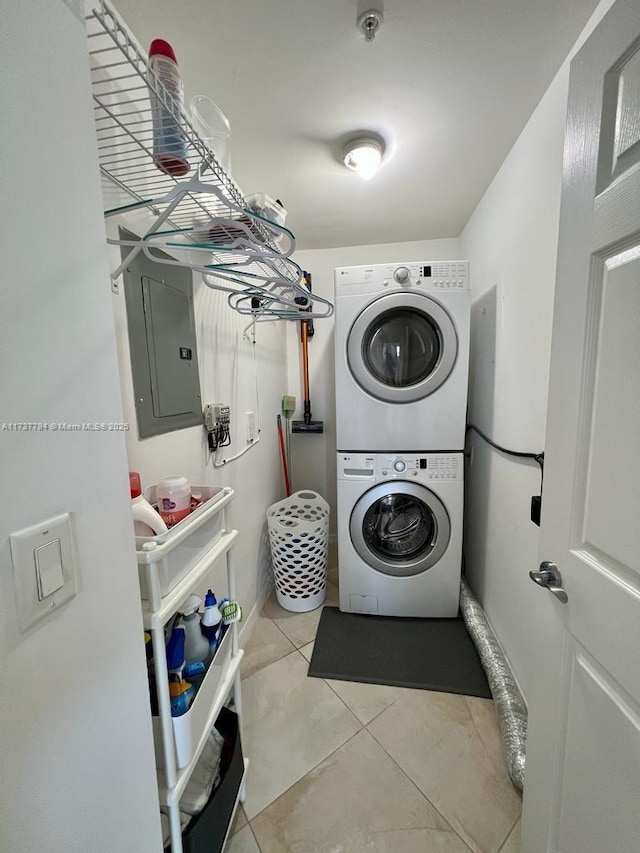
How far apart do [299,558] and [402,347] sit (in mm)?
1254

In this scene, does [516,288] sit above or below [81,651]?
above

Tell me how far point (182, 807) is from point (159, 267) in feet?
4.49

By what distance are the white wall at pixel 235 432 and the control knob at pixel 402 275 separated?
77 centimetres

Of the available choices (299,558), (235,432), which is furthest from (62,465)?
(299,558)

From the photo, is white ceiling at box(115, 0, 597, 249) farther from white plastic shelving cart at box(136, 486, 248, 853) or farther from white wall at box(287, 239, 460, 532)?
white plastic shelving cart at box(136, 486, 248, 853)

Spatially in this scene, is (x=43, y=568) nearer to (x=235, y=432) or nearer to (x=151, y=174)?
(x=151, y=174)

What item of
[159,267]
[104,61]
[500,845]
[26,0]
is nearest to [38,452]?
[26,0]

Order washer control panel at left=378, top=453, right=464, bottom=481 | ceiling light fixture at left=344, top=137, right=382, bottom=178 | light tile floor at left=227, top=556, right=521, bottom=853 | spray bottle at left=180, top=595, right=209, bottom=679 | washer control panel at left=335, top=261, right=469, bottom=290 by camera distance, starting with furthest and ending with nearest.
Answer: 1. washer control panel at left=378, top=453, right=464, bottom=481
2. washer control panel at left=335, top=261, right=469, bottom=290
3. ceiling light fixture at left=344, top=137, right=382, bottom=178
4. light tile floor at left=227, top=556, right=521, bottom=853
5. spray bottle at left=180, top=595, right=209, bottom=679

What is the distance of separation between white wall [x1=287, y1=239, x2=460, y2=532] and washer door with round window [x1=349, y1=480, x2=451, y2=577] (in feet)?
2.54

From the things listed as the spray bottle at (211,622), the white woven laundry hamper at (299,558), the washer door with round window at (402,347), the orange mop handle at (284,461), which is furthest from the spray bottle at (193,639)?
the orange mop handle at (284,461)

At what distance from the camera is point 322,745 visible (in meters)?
1.11

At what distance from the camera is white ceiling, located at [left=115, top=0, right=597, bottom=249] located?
811mm

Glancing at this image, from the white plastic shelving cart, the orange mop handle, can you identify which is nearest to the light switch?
the white plastic shelving cart

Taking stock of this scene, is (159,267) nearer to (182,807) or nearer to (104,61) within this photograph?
(104,61)
